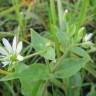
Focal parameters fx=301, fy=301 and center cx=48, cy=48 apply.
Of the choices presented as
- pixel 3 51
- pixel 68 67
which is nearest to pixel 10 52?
pixel 3 51

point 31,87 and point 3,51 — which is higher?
point 3,51

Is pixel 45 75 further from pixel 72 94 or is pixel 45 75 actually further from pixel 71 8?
pixel 71 8

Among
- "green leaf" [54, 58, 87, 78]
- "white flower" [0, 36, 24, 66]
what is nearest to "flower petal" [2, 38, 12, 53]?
"white flower" [0, 36, 24, 66]

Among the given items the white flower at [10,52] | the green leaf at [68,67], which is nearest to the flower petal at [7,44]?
the white flower at [10,52]

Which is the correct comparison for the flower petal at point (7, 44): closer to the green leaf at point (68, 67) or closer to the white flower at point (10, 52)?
the white flower at point (10, 52)

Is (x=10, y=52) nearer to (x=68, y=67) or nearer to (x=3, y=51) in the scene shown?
(x=3, y=51)

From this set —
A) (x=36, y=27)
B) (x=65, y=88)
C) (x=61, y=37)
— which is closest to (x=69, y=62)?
(x=61, y=37)
